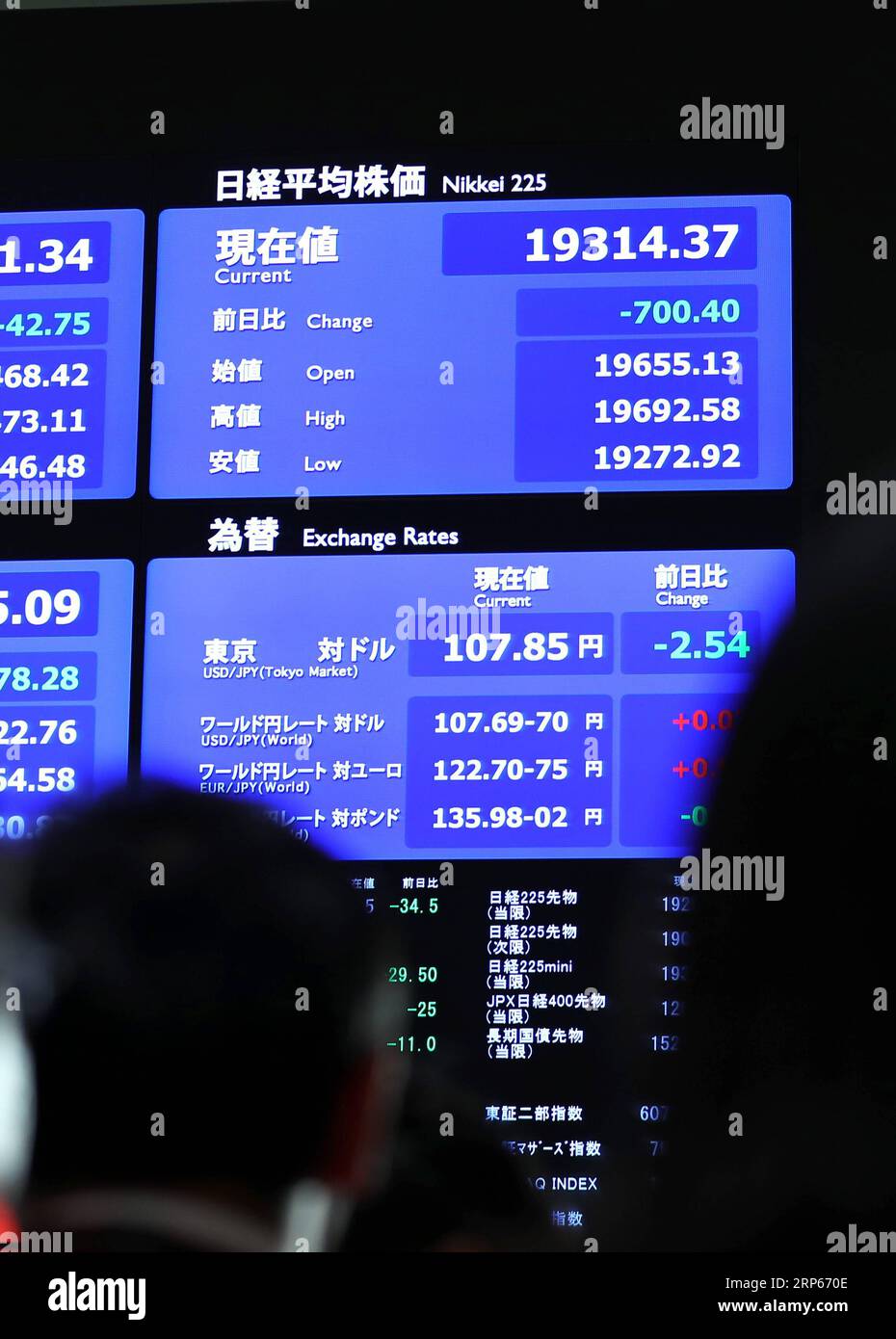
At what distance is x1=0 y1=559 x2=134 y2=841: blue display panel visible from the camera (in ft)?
4.91

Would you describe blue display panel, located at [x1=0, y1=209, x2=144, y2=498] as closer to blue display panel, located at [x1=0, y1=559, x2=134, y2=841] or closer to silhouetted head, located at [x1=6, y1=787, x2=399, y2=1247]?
blue display panel, located at [x1=0, y1=559, x2=134, y2=841]

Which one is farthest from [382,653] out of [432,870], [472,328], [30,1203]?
[30,1203]

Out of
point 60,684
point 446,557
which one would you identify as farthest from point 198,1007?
point 446,557

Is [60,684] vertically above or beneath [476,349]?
beneath

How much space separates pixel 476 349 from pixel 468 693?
0.30m

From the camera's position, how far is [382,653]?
58.8 inches

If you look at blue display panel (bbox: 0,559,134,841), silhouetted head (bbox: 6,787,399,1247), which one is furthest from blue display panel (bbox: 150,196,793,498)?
silhouetted head (bbox: 6,787,399,1247)

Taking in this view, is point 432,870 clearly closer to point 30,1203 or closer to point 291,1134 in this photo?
point 291,1134

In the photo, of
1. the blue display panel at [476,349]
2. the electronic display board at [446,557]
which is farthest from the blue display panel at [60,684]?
the blue display panel at [476,349]

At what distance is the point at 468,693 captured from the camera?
1480mm

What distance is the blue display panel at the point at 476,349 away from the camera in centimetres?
151

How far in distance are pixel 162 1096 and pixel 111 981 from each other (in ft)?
0.33

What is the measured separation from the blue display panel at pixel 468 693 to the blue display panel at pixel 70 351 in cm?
16

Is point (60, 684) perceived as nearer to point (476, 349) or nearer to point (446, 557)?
point (446, 557)
